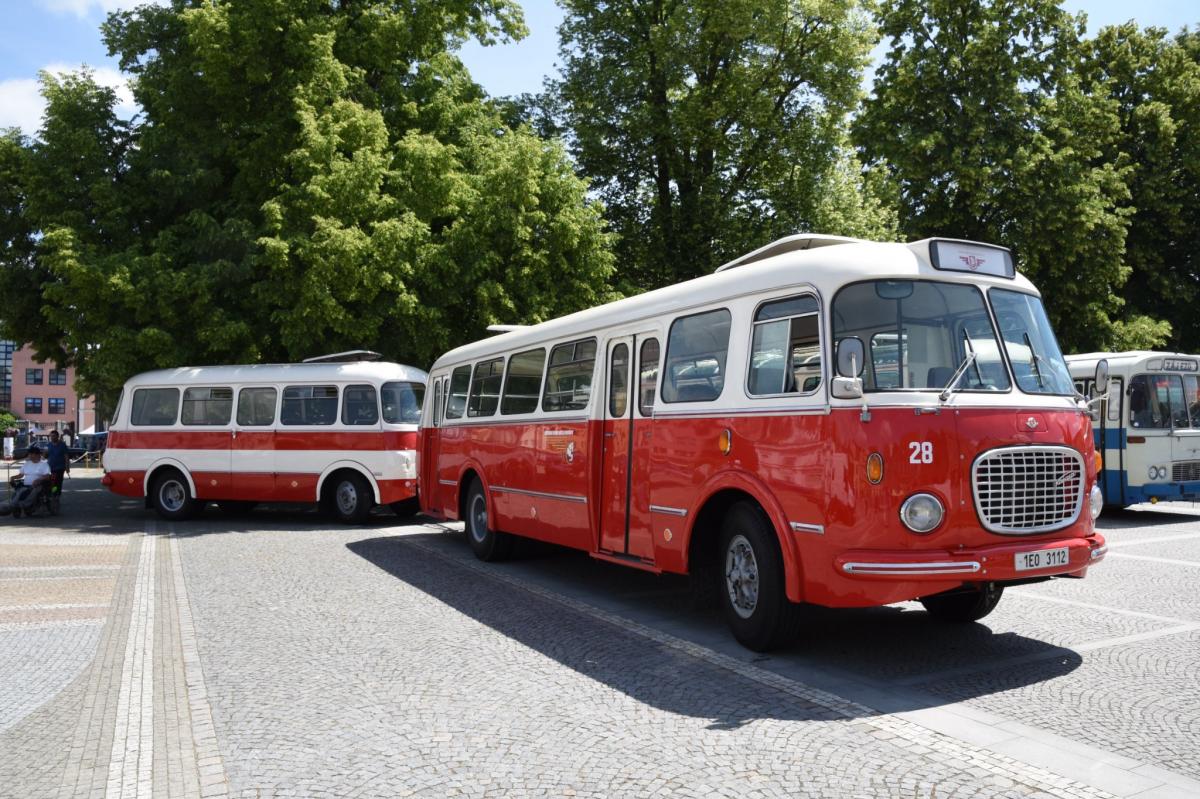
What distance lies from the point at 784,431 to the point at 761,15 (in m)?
19.9

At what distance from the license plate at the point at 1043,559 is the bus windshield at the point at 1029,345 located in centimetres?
110

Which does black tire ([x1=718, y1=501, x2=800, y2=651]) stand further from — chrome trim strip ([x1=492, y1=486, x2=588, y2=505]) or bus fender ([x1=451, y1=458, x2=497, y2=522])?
bus fender ([x1=451, y1=458, x2=497, y2=522])

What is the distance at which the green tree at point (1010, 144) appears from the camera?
2472cm

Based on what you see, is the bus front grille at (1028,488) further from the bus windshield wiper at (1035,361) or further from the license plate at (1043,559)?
the bus windshield wiper at (1035,361)

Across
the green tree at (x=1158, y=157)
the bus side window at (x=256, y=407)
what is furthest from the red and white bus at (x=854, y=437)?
the green tree at (x=1158, y=157)

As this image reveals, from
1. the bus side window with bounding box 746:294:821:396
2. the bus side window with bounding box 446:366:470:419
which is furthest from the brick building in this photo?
the bus side window with bounding box 746:294:821:396

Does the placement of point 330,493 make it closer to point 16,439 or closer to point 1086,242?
point 1086,242

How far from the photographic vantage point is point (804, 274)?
273 inches

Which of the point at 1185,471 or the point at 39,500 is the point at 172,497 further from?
the point at 1185,471

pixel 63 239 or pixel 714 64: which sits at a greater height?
pixel 714 64

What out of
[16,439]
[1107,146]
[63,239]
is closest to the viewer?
[63,239]

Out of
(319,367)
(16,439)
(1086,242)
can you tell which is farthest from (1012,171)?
(16,439)

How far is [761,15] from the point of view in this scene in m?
24.1

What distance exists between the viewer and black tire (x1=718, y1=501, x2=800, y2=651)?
22.7ft
